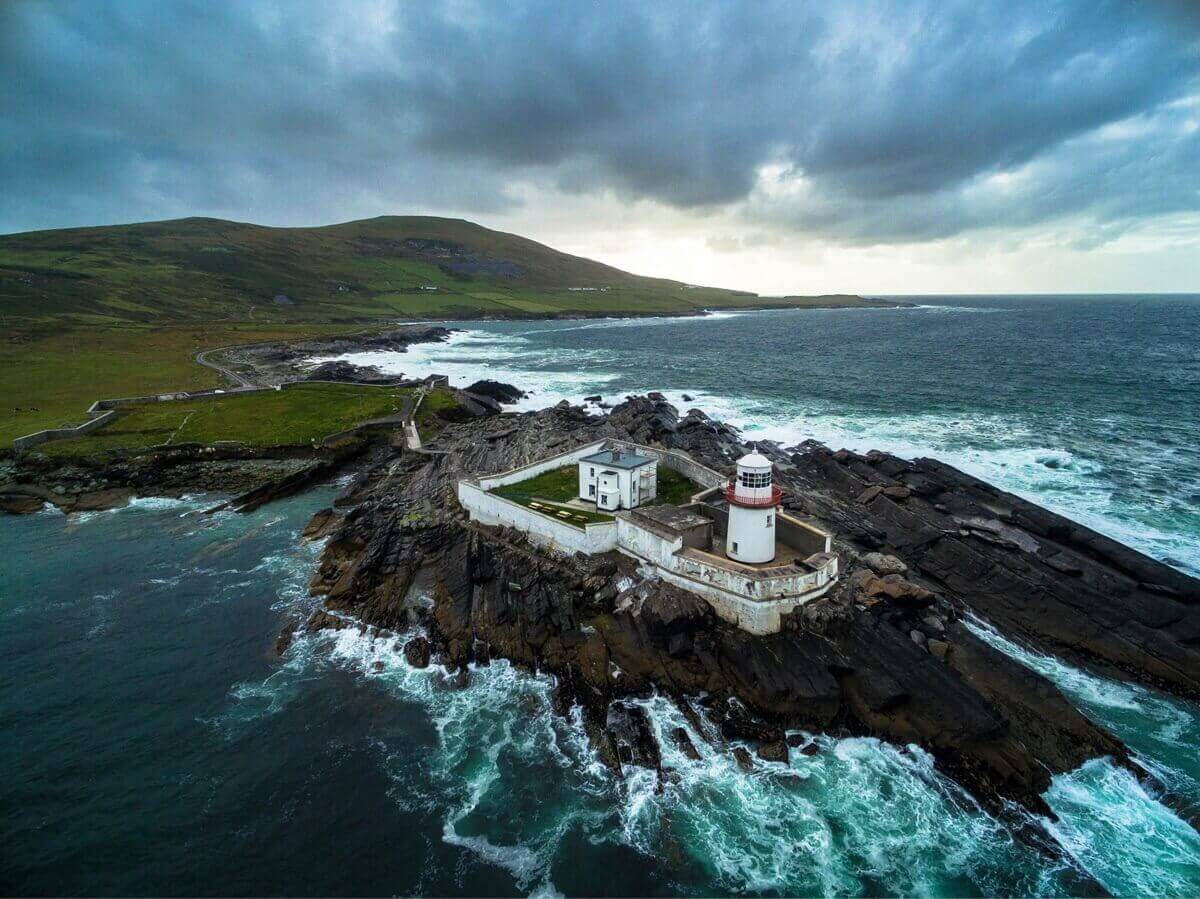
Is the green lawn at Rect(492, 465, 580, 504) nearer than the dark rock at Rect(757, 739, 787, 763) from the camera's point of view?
No

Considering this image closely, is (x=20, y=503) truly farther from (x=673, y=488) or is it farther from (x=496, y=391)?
(x=496, y=391)

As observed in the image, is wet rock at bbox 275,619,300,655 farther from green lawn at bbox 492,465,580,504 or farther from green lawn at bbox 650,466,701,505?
green lawn at bbox 650,466,701,505

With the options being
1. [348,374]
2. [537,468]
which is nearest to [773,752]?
[537,468]

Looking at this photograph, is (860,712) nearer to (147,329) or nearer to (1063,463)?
(1063,463)

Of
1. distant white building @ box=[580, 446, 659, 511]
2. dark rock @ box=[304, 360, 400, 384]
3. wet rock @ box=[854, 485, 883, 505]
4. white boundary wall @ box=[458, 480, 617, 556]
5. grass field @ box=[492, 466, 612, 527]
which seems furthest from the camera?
dark rock @ box=[304, 360, 400, 384]

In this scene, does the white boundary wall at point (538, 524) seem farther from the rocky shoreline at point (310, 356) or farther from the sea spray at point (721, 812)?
the rocky shoreline at point (310, 356)

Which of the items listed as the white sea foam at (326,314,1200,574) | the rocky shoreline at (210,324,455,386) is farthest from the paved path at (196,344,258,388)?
the white sea foam at (326,314,1200,574)

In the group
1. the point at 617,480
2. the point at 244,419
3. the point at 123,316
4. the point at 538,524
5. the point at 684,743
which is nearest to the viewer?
the point at 684,743
